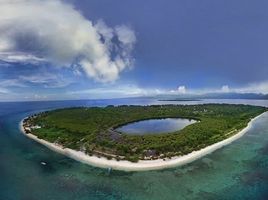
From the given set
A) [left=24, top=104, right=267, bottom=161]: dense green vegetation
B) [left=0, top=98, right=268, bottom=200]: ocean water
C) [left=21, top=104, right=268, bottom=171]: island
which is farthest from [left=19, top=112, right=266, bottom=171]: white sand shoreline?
[left=0, top=98, right=268, bottom=200]: ocean water

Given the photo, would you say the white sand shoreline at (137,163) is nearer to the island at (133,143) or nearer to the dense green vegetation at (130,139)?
the island at (133,143)

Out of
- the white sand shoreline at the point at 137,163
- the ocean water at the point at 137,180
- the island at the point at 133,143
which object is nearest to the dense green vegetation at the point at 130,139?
the island at the point at 133,143

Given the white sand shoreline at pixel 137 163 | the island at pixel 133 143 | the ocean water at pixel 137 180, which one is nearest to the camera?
the ocean water at pixel 137 180

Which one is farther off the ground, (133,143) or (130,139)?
(130,139)

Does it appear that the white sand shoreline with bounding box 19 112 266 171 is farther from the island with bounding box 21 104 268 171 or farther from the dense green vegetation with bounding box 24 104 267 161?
the dense green vegetation with bounding box 24 104 267 161

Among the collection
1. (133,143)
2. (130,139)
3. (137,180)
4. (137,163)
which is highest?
(130,139)

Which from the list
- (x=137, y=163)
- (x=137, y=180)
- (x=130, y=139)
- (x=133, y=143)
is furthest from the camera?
(x=130, y=139)

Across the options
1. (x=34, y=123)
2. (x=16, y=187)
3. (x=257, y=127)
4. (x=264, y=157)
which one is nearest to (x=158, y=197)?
(x=16, y=187)

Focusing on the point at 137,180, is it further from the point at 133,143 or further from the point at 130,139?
the point at 130,139

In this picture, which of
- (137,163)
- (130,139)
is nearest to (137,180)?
(137,163)
